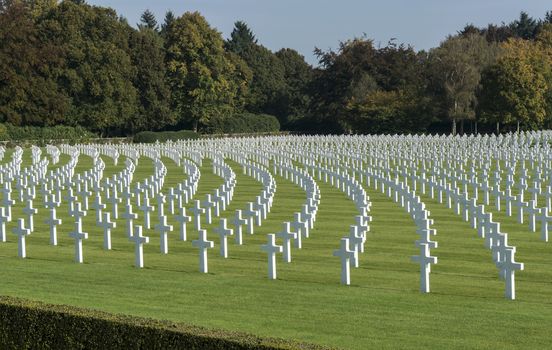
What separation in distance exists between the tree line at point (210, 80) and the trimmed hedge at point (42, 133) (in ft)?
4.24

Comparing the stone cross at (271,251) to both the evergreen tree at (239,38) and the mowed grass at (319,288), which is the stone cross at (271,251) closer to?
the mowed grass at (319,288)

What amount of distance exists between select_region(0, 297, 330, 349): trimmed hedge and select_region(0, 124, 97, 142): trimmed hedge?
2427 inches

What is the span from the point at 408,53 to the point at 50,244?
78280mm

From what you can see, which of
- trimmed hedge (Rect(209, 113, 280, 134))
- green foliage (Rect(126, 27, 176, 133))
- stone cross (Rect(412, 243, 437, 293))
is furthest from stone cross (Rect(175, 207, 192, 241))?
trimmed hedge (Rect(209, 113, 280, 134))

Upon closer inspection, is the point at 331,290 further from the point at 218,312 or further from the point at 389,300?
the point at 218,312

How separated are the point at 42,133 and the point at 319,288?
62945mm

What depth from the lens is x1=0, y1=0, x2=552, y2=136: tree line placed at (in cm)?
7525

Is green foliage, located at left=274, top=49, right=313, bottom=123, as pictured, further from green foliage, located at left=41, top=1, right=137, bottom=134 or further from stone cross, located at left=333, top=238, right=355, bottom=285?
stone cross, located at left=333, top=238, right=355, bottom=285

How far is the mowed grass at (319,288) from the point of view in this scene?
36.2 feet

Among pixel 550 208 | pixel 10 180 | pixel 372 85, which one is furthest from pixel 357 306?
pixel 372 85

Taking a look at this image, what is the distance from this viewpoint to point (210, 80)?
91312 mm

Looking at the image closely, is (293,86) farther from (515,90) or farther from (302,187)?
(302,187)

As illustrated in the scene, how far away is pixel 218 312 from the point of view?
12.1 meters

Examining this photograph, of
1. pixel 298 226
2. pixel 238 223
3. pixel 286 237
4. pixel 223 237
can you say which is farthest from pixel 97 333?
pixel 238 223
